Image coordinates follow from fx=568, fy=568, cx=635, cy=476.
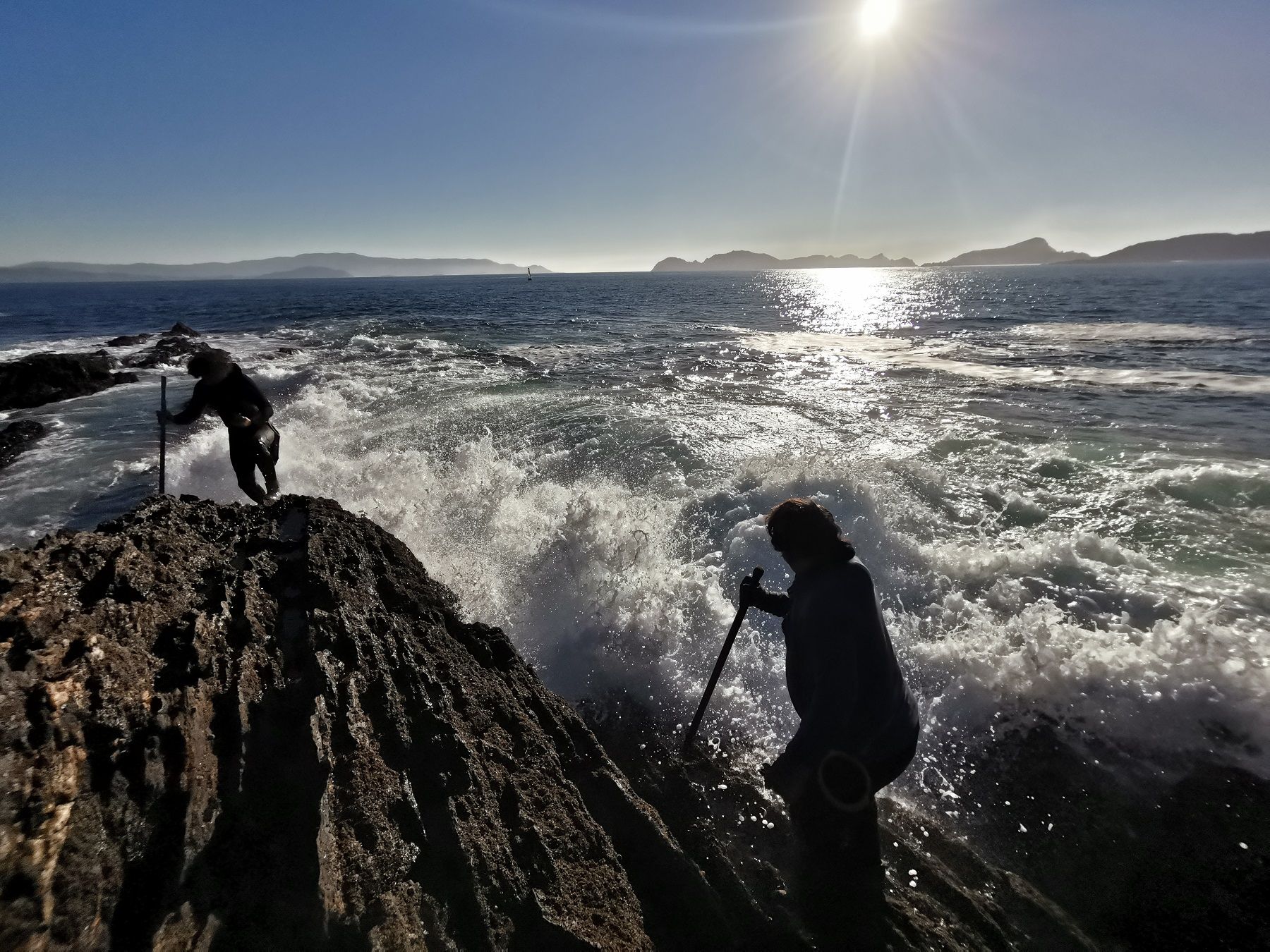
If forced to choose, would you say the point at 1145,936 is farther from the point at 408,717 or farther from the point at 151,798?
the point at 151,798

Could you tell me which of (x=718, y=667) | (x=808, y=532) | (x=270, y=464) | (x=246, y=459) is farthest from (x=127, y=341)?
(x=808, y=532)

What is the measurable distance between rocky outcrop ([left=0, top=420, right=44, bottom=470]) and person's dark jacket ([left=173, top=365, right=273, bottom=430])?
7.55 m

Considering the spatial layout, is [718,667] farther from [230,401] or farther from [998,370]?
[998,370]

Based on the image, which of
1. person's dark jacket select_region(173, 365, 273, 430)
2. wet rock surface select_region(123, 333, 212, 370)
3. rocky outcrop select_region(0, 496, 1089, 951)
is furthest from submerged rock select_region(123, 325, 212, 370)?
rocky outcrop select_region(0, 496, 1089, 951)

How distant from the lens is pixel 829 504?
8273 mm

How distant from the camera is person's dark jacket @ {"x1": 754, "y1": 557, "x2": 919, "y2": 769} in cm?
267

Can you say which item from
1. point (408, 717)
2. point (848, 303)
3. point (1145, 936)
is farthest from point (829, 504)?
point (848, 303)

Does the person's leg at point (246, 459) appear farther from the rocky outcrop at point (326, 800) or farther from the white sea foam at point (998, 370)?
the white sea foam at point (998, 370)

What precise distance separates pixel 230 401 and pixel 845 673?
7.46 meters

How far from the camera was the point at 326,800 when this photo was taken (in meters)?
2.63

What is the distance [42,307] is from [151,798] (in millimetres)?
92313

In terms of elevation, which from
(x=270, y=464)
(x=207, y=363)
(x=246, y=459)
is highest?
(x=207, y=363)

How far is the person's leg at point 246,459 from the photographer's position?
6.96 metres

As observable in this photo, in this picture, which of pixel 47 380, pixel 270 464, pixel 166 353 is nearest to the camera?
pixel 270 464
